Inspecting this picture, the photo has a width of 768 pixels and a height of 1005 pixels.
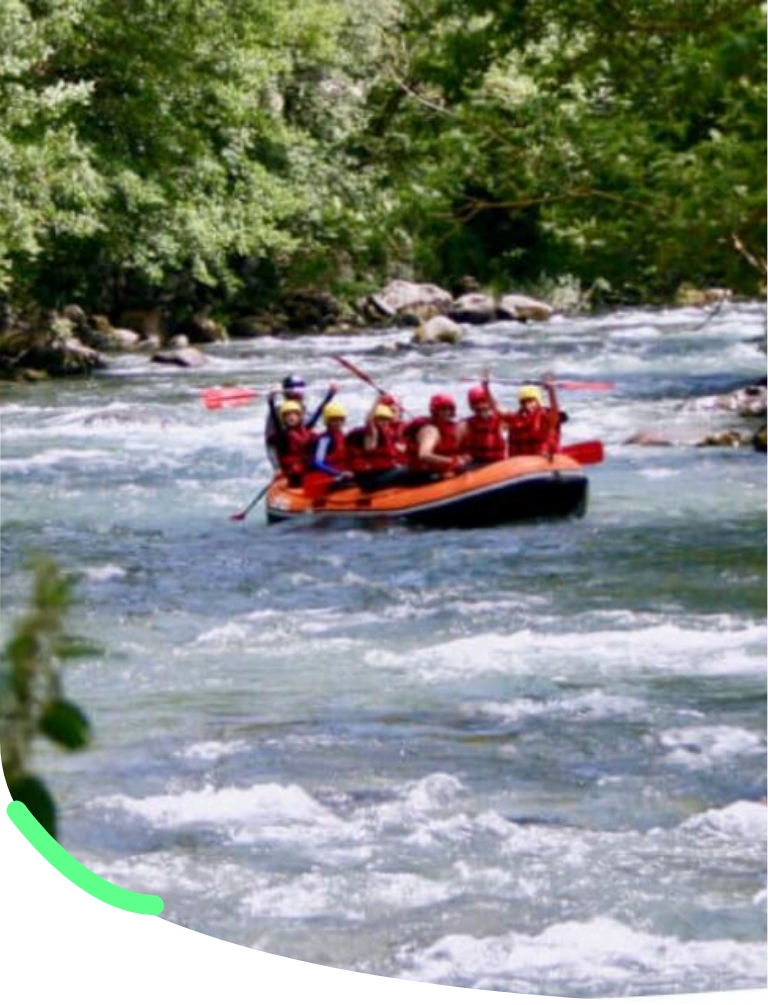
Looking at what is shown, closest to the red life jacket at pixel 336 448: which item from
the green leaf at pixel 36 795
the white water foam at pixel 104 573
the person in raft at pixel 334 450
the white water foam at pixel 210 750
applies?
the person in raft at pixel 334 450

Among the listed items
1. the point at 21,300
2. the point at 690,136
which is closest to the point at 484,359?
the point at 690,136

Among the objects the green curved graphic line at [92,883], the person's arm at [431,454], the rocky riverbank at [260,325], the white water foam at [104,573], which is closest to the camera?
the green curved graphic line at [92,883]

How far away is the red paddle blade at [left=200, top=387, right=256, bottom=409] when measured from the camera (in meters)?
2.24

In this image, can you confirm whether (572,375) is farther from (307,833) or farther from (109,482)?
(307,833)

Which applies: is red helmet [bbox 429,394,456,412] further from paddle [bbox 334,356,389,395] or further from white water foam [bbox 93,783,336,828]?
white water foam [bbox 93,783,336,828]

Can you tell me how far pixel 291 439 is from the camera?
7.43ft

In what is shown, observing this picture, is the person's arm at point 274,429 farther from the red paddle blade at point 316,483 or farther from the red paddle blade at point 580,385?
the red paddle blade at point 580,385

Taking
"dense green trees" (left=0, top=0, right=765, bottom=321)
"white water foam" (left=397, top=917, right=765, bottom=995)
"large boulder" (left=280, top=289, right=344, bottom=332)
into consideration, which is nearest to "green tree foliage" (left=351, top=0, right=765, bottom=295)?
"dense green trees" (left=0, top=0, right=765, bottom=321)

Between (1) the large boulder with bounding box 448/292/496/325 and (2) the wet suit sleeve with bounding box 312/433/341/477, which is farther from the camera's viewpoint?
(2) the wet suit sleeve with bounding box 312/433/341/477

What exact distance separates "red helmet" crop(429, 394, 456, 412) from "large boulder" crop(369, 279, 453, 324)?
0.32 ft

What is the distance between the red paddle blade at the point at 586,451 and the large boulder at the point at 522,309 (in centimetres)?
21

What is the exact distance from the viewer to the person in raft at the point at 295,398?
87.5 inches

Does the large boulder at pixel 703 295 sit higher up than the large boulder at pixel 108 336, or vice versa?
the large boulder at pixel 703 295

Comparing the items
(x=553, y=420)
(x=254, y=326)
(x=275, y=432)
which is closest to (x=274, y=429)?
(x=275, y=432)
